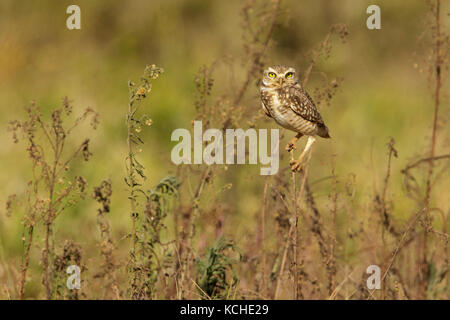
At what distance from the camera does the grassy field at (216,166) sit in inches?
142

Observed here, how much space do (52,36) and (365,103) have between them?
134 inches

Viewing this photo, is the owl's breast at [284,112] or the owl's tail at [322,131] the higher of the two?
the owl's breast at [284,112]

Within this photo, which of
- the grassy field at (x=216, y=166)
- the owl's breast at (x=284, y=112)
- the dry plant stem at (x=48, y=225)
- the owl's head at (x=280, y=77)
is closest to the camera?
the owl's breast at (x=284, y=112)

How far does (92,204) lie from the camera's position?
19.5 ft

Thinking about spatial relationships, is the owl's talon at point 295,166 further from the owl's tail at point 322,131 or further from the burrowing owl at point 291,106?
the owl's tail at point 322,131

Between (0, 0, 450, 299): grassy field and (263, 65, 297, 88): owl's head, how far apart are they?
5.6 inches

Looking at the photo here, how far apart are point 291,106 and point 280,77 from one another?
0.16m

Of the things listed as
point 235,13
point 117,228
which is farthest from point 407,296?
point 235,13

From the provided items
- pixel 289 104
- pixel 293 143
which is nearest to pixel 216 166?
pixel 293 143

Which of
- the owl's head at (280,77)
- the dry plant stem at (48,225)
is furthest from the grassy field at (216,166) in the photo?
the owl's head at (280,77)

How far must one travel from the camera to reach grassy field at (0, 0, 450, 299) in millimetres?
3604

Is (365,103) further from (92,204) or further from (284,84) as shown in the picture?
(284,84)

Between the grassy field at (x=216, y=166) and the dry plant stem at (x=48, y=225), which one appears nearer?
the dry plant stem at (x=48, y=225)

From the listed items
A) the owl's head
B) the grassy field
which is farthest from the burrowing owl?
the grassy field
